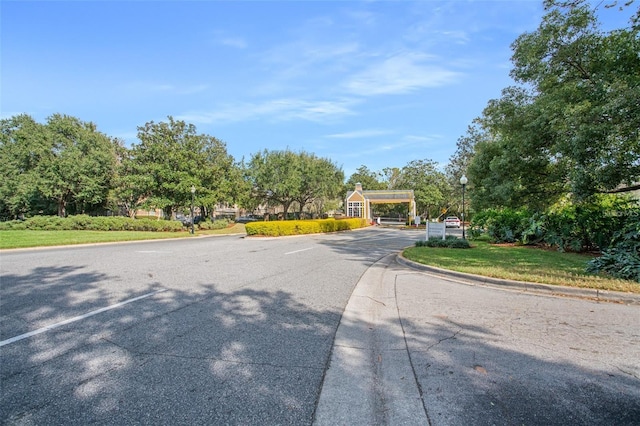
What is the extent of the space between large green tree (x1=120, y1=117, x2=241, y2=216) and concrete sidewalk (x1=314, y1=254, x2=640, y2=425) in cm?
2585

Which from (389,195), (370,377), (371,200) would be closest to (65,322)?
(370,377)

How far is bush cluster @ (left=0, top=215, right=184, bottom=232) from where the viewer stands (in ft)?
81.8

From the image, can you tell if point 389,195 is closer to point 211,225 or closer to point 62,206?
point 211,225

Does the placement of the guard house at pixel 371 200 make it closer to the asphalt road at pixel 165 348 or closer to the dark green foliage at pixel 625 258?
the dark green foliage at pixel 625 258

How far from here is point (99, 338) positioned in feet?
12.4

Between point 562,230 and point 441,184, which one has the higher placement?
point 441,184

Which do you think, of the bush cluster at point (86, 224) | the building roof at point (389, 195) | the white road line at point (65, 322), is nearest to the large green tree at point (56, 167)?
the bush cluster at point (86, 224)

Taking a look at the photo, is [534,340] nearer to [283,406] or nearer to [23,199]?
[283,406]

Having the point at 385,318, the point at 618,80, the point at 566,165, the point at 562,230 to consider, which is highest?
the point at 618,80

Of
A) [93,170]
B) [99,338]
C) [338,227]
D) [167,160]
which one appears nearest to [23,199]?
[93,170]

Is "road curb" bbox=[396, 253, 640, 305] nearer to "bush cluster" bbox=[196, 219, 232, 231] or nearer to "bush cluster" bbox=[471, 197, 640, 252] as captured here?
"bush cluster" bbox=[471, 197, 640, 252]

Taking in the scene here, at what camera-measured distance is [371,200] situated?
1815 inches

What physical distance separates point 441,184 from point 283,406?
174 ft

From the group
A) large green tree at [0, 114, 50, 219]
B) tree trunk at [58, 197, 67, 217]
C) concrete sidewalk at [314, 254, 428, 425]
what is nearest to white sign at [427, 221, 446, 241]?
concrete sidewalk at [314, 254, 428, 425]
